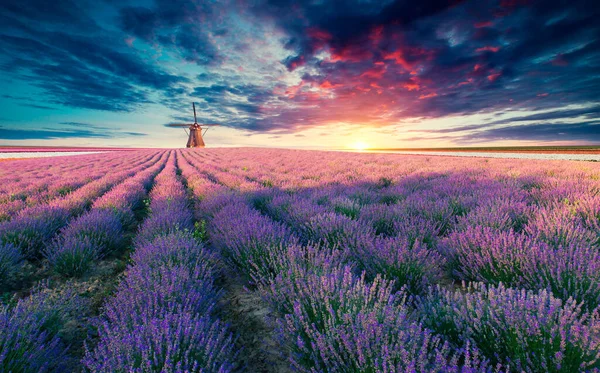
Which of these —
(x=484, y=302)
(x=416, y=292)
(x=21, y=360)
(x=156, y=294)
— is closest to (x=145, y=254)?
(x=156, y=294)

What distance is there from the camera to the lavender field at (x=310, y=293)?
1320 mm

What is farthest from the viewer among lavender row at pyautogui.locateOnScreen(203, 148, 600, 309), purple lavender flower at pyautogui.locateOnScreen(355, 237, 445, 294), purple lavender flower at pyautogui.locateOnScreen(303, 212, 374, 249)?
purple lavender flower at pyautogui.locateOnScreen(303, 212, 374, 249)

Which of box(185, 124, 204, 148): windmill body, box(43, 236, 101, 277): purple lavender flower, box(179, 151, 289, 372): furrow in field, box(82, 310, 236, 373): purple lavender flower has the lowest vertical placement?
box(179, 151, 289, 372): furrow in field

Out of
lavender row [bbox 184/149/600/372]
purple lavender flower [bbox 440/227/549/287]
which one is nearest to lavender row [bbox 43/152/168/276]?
lavender row [bbox 184/149/600/372]

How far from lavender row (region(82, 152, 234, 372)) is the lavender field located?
12 millimetres

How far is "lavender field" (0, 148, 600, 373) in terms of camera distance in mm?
1320

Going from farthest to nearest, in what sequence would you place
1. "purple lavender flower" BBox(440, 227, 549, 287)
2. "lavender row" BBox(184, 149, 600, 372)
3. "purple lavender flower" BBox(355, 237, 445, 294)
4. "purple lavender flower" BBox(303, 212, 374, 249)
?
"purple lavender flower" BBox(303, 212, 374, 249) < "purple lavender flower" BBox(355, 237, 445, 294) < "purple lavender flower" BBox(440, 227, 549, 287) < "lavender row" BBox(184, 149, 600, 372)

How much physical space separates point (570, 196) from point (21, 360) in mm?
6210

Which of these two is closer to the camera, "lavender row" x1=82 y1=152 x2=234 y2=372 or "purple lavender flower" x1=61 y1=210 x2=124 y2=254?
"lavender row" x1=82 y1=152 x2=234 y2=372

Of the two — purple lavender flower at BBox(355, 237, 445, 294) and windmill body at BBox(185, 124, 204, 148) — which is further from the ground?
windmill body at BBox(185, 124, 204, 148)

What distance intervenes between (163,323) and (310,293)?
88cm

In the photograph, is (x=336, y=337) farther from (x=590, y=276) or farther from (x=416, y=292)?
(x=590, y=276)

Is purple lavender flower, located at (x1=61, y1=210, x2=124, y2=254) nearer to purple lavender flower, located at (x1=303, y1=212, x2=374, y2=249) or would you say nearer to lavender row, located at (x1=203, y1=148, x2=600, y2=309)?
lavender row, located at (x1=203, y1=148, x2=600, y2=309)

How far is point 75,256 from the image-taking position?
3012 millimetres
